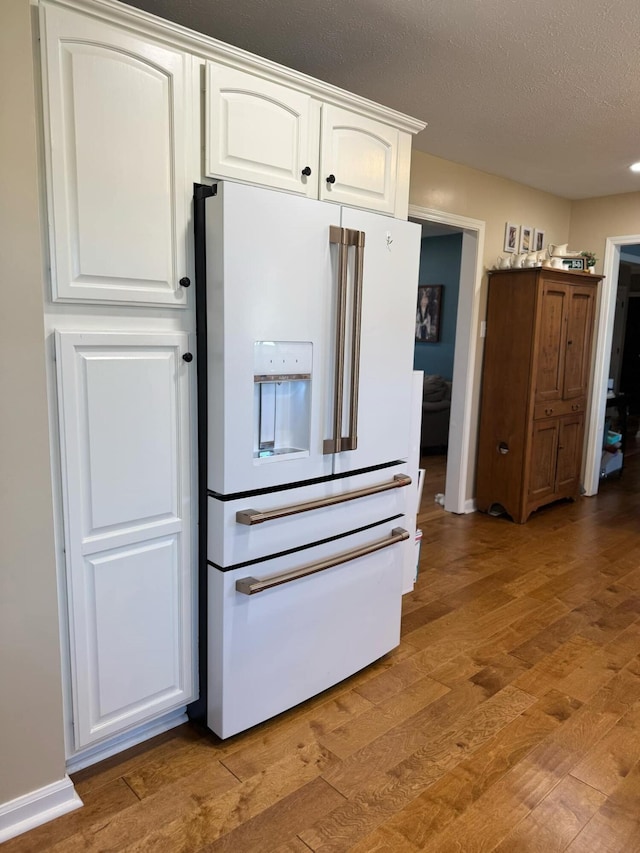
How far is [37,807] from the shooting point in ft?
5.58

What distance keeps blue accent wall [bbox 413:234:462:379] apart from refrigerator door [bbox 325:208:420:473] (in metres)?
4.87

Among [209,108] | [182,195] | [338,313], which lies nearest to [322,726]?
[338,313]

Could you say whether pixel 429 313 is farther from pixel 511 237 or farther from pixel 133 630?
pixel 133 630

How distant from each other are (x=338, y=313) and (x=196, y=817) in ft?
5.32

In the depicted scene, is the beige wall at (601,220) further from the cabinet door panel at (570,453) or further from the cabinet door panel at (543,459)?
the cabinet door panel at (543,459)

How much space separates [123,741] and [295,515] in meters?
0.95

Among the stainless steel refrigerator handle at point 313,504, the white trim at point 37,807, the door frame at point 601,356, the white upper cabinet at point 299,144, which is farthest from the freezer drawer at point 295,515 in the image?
the door frame at point 601,356

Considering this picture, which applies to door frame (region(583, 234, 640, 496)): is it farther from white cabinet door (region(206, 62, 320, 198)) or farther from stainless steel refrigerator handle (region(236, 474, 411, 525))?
white cabinet door (region(206, 62, 320, 198))

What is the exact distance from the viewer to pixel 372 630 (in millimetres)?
2449

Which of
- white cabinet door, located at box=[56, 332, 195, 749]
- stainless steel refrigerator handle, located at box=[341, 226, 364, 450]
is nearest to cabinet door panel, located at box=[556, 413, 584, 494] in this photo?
stainless steel refrigerator handle, located at box=[341, 226, 364, 450]

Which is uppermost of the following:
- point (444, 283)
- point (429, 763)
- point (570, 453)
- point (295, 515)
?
point (444, 283)

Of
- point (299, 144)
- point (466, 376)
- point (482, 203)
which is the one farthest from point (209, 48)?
point (466, 376)

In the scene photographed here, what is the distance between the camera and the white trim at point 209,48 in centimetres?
157

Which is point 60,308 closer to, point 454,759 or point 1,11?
point 1,11
